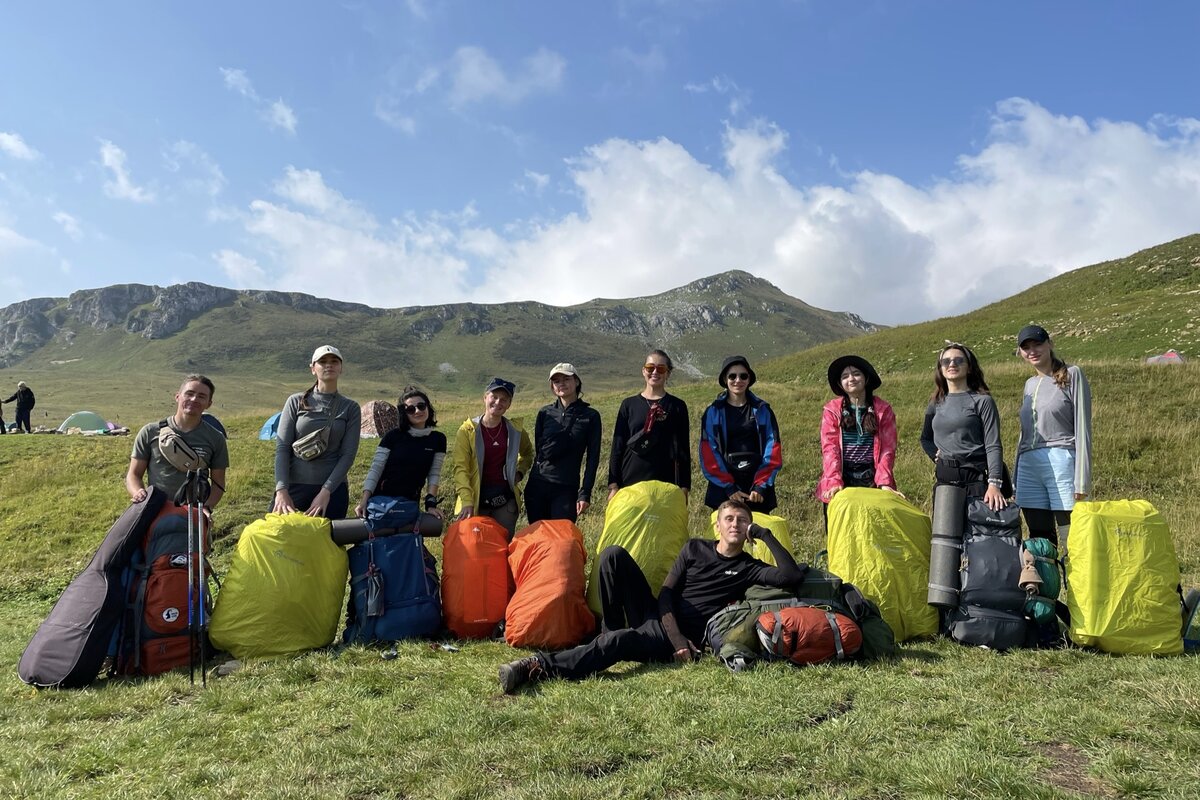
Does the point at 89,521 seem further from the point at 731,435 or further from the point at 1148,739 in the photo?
the point at 1148,739

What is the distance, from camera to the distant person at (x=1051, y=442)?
6000 millimetres

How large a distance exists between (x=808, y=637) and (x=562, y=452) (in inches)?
125

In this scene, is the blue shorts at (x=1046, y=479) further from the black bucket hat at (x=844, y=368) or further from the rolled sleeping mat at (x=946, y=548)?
the black bucket hat at (x=844, y=368)

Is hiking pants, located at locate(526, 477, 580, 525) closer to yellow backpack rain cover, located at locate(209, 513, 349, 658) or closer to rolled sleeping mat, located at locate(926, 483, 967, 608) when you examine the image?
yellow backpack rain cover, located at locate(209, 513, 349, 658)

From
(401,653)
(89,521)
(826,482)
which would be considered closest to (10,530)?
(89,521)

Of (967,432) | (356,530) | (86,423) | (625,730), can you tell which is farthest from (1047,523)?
(86,423)

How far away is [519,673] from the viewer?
5.00 m

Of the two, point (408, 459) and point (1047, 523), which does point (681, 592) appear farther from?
point (1047, 523)

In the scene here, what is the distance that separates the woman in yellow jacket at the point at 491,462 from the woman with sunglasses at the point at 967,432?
4.20 metres

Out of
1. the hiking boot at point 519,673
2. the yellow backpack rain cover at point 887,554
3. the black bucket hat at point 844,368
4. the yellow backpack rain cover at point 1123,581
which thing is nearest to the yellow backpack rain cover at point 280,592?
the hiking boot at point 519,673

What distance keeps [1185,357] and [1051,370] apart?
26.7m

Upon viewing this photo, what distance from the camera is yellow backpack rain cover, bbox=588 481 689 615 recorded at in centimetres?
644

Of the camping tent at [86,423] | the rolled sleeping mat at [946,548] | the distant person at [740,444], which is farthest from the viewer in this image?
the camping tent at [86,423]

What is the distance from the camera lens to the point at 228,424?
29781 mm
